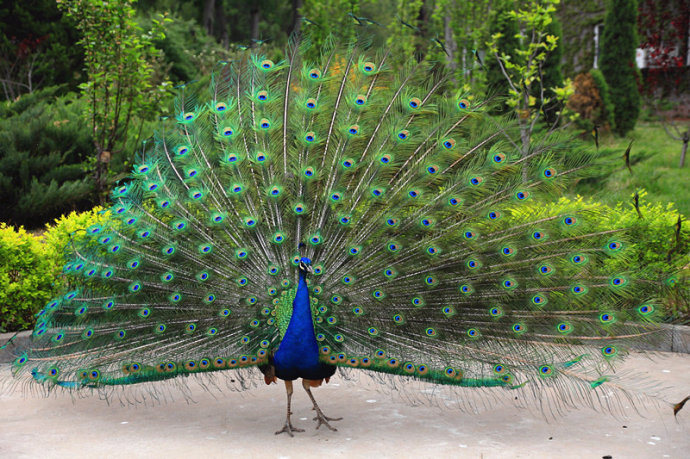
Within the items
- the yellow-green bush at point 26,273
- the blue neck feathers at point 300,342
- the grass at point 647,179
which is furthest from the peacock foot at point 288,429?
the grass at point 647,179

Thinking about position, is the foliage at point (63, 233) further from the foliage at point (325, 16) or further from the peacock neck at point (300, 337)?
the foliage at point (325, 16)

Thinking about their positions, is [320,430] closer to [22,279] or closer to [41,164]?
[22,279]

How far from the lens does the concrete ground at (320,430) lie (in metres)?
5.04

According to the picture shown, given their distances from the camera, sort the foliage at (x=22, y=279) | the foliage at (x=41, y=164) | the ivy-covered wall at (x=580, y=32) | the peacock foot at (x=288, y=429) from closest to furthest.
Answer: the peacock foot at (x=288, y=429) → the foliage at (x=22, y=279) → the foliage at (x=41, y=164) → the ivy-covered wall at (x=580, y=32)

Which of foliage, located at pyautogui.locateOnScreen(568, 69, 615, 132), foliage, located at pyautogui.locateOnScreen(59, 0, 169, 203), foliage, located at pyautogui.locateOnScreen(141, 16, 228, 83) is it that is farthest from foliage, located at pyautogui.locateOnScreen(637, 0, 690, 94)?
foliage, located at pyautogui.locateOnScreen(141, 16, 228, 83)

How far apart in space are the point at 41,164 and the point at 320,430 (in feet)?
23.6

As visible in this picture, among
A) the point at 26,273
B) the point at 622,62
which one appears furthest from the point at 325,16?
the point at 26,273

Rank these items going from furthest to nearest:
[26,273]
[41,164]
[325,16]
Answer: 1. [325,16]
2. [41,164]
3. [26,273]

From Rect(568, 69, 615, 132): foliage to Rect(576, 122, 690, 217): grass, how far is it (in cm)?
65

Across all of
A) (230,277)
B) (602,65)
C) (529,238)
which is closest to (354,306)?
(230,277)

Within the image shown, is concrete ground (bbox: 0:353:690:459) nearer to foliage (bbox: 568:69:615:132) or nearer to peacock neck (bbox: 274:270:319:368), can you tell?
peacock neck (bbox: 274:270:319:368)

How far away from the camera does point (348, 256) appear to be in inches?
207

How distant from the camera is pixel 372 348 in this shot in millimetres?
5098

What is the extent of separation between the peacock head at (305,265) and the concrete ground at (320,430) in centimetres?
122
